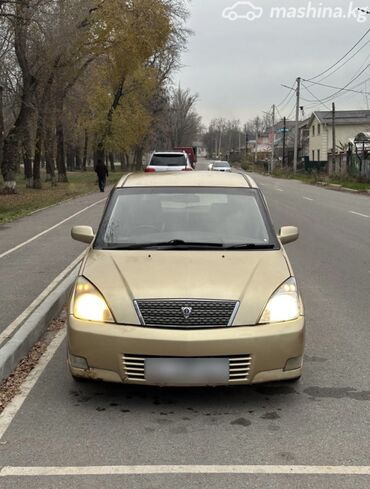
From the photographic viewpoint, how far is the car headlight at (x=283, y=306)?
4176 millimetres

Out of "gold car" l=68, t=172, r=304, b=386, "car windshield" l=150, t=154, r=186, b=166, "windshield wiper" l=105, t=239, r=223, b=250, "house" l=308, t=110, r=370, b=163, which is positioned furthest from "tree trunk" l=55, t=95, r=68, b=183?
"house" l=308, t=110, r=370, b=163

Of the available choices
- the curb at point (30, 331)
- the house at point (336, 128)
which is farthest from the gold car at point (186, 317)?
the house at point (336, 128)

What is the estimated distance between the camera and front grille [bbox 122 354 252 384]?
4043mm

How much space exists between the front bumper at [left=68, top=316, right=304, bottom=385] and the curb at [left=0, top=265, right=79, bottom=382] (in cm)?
91

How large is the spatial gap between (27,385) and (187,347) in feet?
5.03

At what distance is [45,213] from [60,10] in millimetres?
9097

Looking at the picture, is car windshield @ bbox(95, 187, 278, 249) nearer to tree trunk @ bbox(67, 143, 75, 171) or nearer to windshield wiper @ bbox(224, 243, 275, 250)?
windshield wiper @ bbox(224, 243, 275, 250)

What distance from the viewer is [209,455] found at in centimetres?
355

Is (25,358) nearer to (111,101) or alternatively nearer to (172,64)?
(111,101)

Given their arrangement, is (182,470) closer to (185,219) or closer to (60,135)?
(185,219)

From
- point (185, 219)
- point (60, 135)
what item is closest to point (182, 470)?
point (185, 219)

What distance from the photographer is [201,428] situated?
3.92 meters

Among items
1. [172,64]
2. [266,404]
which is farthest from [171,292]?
[172,64]

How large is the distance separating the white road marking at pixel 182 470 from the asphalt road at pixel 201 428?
0.02 metres
